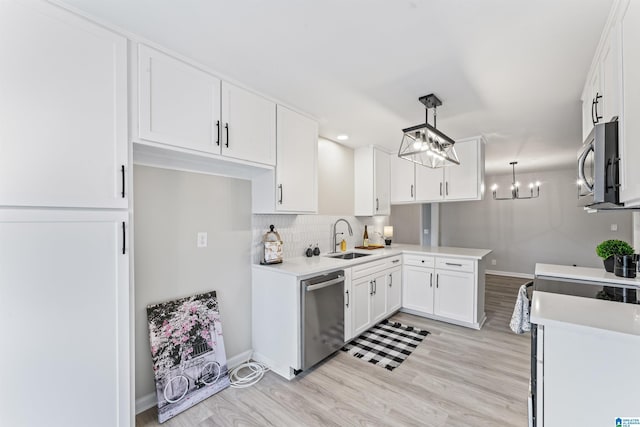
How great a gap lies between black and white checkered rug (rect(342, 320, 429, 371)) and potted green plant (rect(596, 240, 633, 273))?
5.78ft

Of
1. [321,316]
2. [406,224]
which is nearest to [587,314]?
[321,316]

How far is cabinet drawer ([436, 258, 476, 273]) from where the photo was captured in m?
3.23

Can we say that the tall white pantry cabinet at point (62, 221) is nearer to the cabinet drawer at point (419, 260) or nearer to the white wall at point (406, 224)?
the cabinet drawer at point (419, 260)

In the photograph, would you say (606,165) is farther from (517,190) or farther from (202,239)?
(517,190)

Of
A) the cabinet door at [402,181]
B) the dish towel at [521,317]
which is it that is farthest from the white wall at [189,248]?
the cabinet door at [402,181]

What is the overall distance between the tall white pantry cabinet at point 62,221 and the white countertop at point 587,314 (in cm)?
218

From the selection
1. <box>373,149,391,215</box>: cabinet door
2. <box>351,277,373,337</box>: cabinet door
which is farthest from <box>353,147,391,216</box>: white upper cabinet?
<box>351,277,373,337</box>: cabinet door

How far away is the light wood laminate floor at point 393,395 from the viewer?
1.81 metres

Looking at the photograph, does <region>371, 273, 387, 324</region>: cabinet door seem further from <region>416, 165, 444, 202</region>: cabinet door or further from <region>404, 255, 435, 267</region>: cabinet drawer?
<region>416, 165, 444, 202</region>: cabinet door

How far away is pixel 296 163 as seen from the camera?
2641mm

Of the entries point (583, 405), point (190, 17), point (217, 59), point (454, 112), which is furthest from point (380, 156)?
point (583, 405)

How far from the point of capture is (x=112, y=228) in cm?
148

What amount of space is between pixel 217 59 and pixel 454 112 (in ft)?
7.23

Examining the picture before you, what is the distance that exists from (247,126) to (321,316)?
5.76 feet
